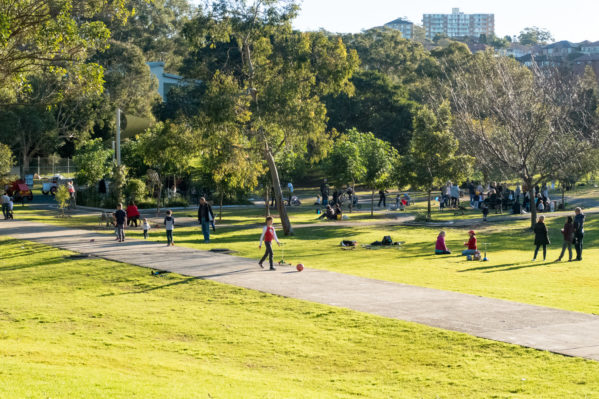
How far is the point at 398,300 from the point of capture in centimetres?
1639

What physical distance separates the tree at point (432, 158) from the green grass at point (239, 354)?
2334cm

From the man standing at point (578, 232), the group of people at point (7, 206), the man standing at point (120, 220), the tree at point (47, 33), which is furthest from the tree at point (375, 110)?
the tree at point (47, 33)

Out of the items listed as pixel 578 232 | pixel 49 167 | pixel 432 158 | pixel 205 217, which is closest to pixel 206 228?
pixel 205 217

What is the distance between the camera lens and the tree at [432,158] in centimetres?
3950

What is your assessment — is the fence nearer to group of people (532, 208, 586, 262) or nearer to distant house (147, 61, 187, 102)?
distant house (147, 61, 187, 102)

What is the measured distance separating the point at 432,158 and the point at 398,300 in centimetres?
2434

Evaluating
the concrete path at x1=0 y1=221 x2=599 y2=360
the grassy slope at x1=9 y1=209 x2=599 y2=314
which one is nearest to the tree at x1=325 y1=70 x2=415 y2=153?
the grassy slope at x1=9 y1=209 x2=599 y2=314

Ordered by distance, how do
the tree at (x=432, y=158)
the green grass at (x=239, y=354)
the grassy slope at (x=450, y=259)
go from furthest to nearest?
the tree at (x=432, y=158), the grassy slope at (x=450, y=259), the green grass at (x=239, y=354)

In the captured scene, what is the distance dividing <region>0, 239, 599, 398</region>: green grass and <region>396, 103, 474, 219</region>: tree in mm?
23339

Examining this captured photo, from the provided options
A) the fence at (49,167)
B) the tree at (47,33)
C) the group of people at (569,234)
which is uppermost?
the tree at (47,33)

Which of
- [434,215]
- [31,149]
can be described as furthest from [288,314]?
[31,149]

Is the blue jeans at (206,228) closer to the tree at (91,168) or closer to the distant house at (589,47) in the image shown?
the tree at (91,168)

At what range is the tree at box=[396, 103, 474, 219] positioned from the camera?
3950 cm

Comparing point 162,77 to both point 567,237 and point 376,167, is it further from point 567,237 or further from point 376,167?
point 567,237
